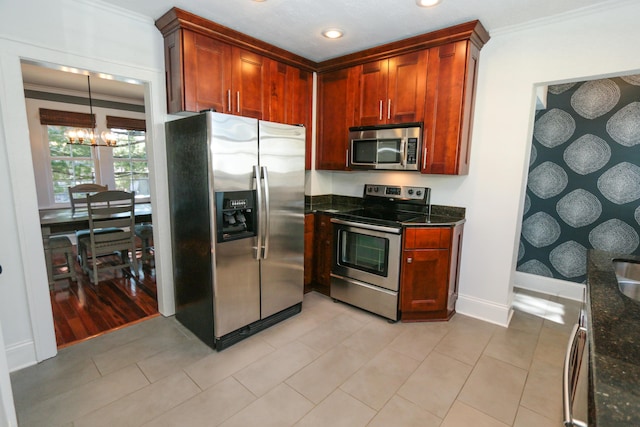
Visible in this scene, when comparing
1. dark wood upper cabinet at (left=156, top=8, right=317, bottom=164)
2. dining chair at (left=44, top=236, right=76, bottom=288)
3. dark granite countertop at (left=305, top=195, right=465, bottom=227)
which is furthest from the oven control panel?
dining chair at (left=44, top=236, right=76, bottom=288)

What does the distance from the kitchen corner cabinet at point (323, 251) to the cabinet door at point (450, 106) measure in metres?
1.14

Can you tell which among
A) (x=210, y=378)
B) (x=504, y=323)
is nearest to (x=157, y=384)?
(x=210, y=378)

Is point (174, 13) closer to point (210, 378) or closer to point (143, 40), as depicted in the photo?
point (143, 40)

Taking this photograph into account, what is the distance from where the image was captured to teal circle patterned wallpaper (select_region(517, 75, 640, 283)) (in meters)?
3.04

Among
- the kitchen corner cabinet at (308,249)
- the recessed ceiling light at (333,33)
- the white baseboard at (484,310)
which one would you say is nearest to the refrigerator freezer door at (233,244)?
the kitchen corner cabinet at (308,249)

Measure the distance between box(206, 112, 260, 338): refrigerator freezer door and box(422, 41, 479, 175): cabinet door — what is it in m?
1.51

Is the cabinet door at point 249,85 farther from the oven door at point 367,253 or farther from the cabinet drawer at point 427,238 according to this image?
the cabinet drawer at point 427,238

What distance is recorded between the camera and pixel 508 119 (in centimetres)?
264

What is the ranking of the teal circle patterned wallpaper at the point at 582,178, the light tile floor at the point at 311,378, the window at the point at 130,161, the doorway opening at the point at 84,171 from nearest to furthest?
the light tile floor at the point at 311,378, the doorway opening at the point at 84,171, the teal circle patterned wallpaper at the point at 582,178, the window at the point at 130,161

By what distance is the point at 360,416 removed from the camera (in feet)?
5.88

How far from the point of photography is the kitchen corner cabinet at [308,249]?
129 inches

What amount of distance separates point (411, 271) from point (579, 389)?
1.76m

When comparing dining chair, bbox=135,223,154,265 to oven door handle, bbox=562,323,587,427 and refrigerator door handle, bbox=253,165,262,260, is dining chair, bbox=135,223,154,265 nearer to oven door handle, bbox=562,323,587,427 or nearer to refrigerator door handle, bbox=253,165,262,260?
refrigerator door handle, bbox=253,165,262,260

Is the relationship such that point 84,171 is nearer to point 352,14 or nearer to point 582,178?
point 352,14
